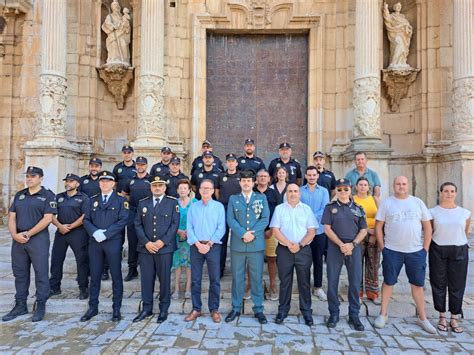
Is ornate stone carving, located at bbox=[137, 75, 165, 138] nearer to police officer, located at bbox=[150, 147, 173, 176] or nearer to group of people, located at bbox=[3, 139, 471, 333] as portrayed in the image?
police officer, located at bbox=[150, 147, 173, 176]

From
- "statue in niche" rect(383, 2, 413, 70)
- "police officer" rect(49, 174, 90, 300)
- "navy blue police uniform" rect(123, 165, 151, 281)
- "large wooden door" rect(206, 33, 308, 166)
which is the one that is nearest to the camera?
"police officer" rect(49, 174, 90, 300)

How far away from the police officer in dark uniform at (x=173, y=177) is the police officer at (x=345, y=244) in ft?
8.32

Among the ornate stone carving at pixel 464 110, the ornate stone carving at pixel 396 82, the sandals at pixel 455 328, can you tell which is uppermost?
the ornate stone carving at pixel 396 82

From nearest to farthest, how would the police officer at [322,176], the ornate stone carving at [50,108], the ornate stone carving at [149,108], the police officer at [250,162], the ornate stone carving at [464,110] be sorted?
the police officer at [322,176] → the police officer at [250,162] → the ornate stone carving at [464,110] → the ornate stone carving at [50,108] → the ornate stone carving at [149,108]

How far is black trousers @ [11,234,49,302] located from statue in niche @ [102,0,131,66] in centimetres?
752

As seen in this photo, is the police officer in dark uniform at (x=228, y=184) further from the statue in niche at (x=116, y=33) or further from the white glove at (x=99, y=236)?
the statue in niche at (x=116, y=33)

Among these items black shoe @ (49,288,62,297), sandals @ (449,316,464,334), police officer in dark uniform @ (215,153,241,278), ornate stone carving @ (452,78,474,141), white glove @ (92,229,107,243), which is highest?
ornate stone carving @ (452,78,474,141)

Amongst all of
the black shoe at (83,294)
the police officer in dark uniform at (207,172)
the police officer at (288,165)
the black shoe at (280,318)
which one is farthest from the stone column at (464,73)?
the black shoe at (83,294)

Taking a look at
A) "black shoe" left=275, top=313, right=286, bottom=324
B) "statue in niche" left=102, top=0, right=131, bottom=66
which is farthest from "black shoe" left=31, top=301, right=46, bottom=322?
"statue in niche" left=102, top=0, right=131, bottom=66

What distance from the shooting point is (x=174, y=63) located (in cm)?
1200

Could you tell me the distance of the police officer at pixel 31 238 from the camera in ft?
17.6

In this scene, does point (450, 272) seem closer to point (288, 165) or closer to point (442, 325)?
point (442, 325)

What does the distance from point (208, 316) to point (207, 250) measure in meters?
0.93

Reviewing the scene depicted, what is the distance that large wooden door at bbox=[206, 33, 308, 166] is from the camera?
480 inches
